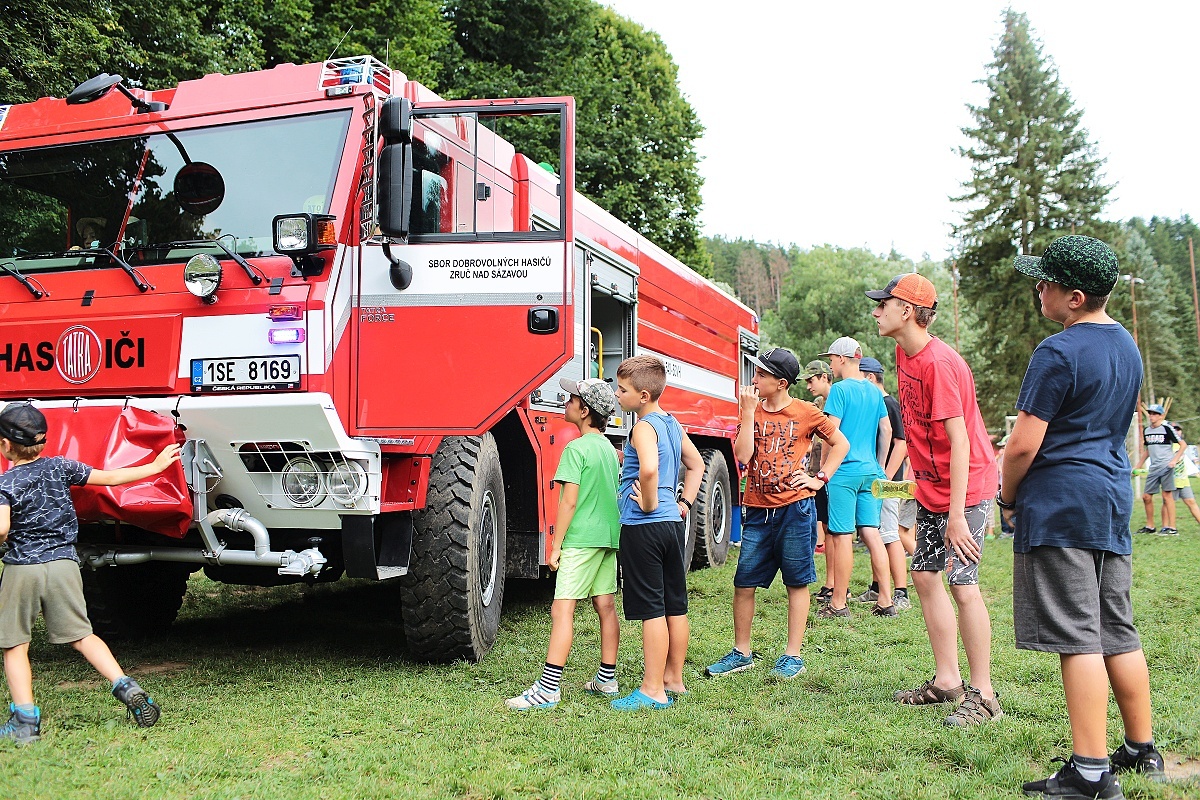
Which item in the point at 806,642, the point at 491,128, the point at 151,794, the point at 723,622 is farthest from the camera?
the point at 723,622

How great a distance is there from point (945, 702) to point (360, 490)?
306cm

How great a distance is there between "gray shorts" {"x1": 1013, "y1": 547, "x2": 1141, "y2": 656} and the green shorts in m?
2.08

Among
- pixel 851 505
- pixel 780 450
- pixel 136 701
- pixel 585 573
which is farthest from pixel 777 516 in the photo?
pixel 136 701

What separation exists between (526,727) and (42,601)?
87.1 inches

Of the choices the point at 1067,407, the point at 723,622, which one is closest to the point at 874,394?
the point at 723,622

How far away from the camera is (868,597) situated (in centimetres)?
834

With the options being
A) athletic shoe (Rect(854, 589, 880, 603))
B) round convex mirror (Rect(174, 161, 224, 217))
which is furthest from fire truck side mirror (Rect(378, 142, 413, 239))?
athletic shoe (Rect(854, 589, 880, 603))

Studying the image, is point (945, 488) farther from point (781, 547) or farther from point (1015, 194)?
point (1015, 194)

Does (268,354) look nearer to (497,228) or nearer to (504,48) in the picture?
(497,228)

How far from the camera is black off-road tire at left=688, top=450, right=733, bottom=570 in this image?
10.4m

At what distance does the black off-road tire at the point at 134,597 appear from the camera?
6.37 m

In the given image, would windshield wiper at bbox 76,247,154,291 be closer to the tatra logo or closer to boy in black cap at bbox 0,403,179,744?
the tatra logo

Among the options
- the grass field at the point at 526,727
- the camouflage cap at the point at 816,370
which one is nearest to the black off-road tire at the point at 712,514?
the camouflage cap at the point at 816,370

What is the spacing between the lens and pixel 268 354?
4.95m
